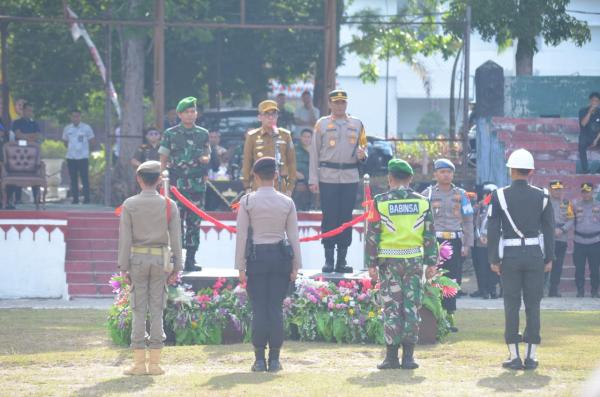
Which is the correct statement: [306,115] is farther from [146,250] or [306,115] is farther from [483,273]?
[146,250]

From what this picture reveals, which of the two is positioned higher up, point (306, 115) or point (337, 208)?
point (306, 115)

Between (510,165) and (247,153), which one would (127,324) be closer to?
(247,153)

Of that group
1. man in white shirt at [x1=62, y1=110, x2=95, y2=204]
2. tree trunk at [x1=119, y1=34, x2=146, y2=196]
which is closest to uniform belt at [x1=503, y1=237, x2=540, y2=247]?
man in white shirt at [x1=62, y1=110, x2=95, y2=204]

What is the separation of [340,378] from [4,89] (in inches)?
589

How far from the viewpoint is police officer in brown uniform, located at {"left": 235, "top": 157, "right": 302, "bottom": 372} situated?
10.6 meters

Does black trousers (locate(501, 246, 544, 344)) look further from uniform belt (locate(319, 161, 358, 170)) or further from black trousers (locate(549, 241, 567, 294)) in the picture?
black trousers (locate(549, 241, 567, 294))

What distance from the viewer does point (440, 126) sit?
54.3m

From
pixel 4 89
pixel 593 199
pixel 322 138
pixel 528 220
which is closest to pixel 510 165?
pixel 528 220

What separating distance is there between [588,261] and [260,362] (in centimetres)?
993

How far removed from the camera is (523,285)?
10.8 meters

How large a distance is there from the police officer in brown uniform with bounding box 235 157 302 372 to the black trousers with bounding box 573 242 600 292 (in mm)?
Answer: 9684

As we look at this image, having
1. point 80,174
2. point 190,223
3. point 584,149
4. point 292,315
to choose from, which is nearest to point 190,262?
point 190,223

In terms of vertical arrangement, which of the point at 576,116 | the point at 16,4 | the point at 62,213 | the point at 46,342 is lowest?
the point at 46,342

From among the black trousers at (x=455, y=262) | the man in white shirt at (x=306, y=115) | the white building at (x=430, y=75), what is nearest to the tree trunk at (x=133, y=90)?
the man in white shirt at (x=306, y=115)
